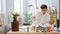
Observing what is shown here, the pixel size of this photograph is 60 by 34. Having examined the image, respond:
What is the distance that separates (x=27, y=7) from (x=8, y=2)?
0.42 meters

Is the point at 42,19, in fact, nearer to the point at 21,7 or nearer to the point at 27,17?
the point at 27,17

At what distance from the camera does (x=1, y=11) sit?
9.16 feet

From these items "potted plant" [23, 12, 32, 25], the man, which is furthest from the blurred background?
the man

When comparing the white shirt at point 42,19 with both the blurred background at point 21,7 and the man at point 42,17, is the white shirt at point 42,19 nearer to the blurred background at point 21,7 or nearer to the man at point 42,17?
the man at point 42,17

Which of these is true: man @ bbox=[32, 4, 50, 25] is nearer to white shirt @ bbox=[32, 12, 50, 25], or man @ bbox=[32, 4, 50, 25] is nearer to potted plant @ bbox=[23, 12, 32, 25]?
white shirt @ bbox=[32, 12, 50, 25]

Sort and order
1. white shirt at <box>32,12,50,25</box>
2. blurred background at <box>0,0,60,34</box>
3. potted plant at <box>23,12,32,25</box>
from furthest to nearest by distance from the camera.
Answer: potted plant at <box>23,12,32,25</box> → blurred background at <box>0,0,60,34</box> → white shirt at <box>32,12,50,25</box>

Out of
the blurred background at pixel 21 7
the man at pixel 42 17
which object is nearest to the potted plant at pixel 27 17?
the blurred background at pixel 21 7

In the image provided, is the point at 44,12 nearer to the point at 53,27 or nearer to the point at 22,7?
the point at 53,27

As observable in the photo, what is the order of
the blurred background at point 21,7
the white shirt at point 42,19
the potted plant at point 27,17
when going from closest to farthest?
the white shirt at point 42,19 < the blurred background at point 21,7 < the potted plant at point 27,17

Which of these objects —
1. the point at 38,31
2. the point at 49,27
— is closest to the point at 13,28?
the point at 38,31

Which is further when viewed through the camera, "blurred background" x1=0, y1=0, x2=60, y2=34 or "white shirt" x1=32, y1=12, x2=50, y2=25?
"blurred background" x1=0, y1=0, x2=60, y2=34

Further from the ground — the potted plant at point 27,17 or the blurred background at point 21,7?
the blurred background at point 21,7

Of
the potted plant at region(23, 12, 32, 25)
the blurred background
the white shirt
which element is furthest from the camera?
the potted plant at region(23, 12, 32, 25)

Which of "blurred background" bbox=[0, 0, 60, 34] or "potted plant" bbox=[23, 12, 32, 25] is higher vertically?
"blurred background" bbox=[0, 0, 60, 34]
